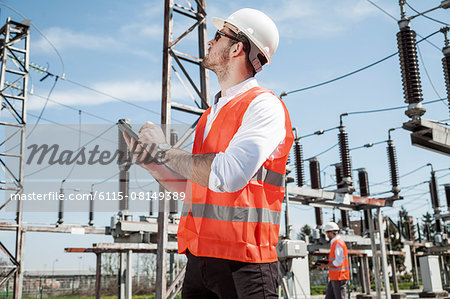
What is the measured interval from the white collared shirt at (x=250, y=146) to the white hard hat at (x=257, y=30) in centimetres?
27

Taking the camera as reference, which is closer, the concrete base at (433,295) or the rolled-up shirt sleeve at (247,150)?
the rolled-up shirt sleeve at (247,150)

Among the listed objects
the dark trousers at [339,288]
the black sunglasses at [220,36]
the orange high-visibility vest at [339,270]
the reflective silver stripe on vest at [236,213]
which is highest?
the black sunglasses at [220,36]

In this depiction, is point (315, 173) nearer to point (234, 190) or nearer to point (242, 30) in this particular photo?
point (242, 30)

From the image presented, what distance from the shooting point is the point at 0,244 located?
11664 millimetres

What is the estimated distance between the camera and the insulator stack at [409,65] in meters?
5.29

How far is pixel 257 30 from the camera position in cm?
166

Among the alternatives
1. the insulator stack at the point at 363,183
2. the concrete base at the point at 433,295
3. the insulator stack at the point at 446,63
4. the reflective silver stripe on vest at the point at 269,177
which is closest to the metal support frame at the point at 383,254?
the insulator stack at the point at 363,183

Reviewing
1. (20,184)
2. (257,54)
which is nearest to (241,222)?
(257,54)

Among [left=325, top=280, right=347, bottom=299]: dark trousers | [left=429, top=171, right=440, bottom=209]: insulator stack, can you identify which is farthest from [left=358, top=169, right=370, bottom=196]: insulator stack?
[left=325, top=280, right=347, bottom=299]: dark trousers

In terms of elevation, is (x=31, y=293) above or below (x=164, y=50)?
below

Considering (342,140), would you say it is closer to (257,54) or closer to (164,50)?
(164,50)

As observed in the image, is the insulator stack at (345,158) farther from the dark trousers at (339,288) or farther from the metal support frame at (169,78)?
the metal support frame at (169,78)

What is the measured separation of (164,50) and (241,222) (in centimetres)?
485

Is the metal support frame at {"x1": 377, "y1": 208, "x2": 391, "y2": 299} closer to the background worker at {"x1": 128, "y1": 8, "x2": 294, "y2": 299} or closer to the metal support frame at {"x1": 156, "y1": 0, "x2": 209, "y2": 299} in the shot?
→ the metal support frame at {"x1": 156, "y1": 0, "x2": 209, "y2": 299}
